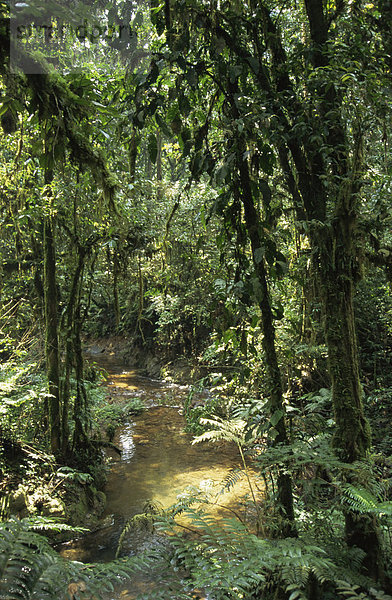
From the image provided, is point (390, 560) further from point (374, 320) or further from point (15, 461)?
point (374, 320)

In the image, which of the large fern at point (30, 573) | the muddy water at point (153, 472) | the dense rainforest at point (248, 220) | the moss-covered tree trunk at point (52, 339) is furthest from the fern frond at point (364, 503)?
the moss-covered tree trunk at point (52, 339)

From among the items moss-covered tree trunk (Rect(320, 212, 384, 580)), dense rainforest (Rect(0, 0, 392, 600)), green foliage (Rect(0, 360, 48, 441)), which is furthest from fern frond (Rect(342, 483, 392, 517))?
green foliage (Rect(0, 360, 48, 441))

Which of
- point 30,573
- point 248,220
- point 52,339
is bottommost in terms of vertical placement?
point 30,573

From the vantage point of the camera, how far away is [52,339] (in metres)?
5.98

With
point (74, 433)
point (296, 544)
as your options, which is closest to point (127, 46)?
point (296, 544)

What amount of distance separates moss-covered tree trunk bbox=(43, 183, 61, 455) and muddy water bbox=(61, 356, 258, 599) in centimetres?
136

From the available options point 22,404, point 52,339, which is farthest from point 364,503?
point 22,404

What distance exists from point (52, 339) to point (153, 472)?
10.6 feet

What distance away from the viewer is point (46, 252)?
5.96 m

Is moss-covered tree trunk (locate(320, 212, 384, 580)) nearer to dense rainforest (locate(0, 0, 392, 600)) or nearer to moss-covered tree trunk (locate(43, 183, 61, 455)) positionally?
dense rainforest (locate(0, 0, 392, 600))

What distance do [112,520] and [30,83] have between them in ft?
18.5

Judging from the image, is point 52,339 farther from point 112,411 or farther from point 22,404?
point 112,411

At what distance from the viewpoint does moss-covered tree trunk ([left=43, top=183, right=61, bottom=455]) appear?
5.84m

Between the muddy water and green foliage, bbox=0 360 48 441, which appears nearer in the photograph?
the muddy water
